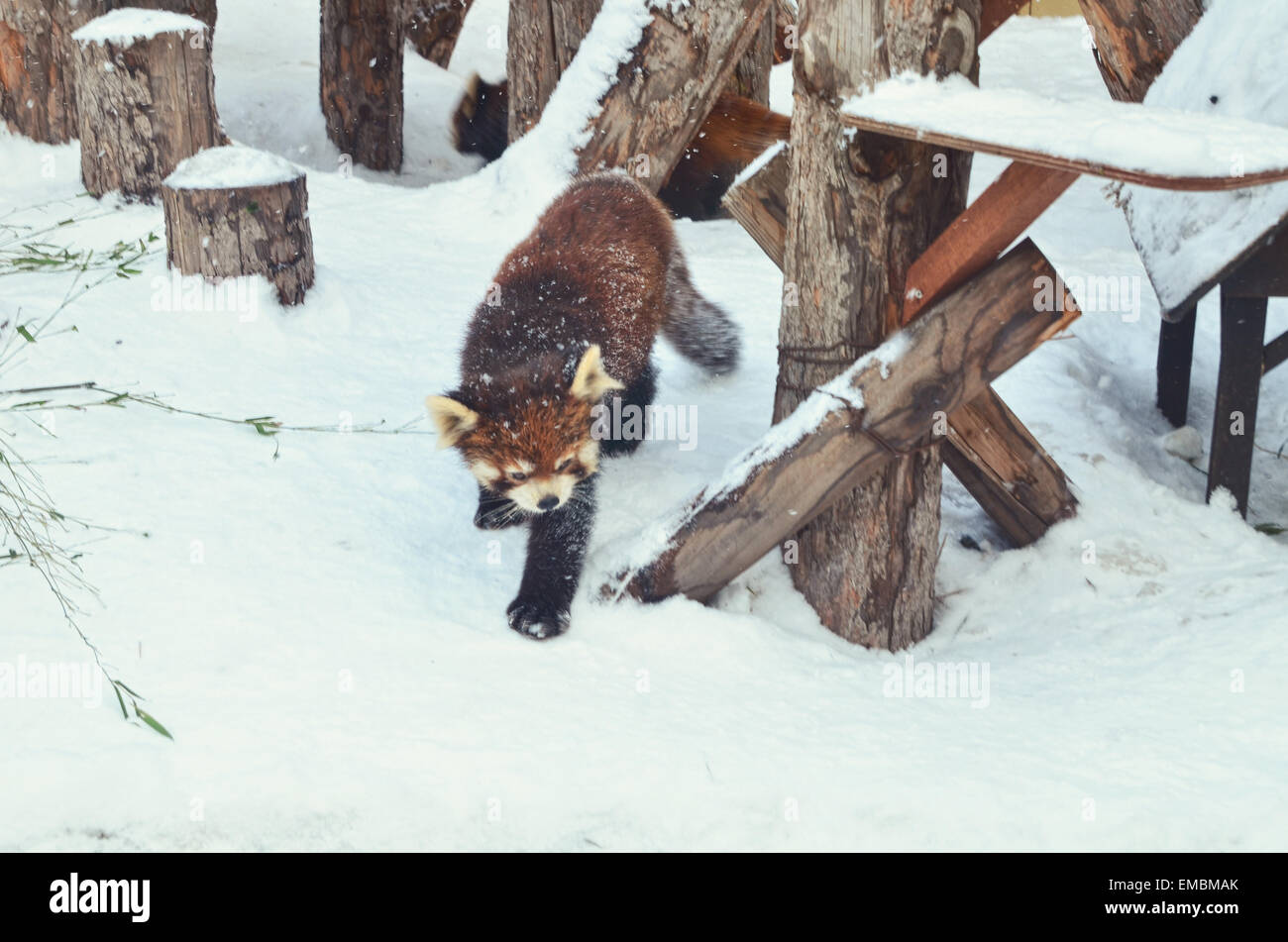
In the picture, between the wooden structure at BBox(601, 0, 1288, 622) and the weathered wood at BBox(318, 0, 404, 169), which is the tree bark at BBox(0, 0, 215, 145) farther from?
the wooden structure at BBox(601, 0, 1288, 622)

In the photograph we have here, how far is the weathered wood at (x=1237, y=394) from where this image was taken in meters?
3.77

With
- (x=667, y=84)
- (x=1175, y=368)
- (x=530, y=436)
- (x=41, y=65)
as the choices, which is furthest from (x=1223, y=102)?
(x=41, y=65)

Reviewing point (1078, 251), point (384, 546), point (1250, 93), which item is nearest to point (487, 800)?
point (384, 546)

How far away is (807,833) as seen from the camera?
262 cm

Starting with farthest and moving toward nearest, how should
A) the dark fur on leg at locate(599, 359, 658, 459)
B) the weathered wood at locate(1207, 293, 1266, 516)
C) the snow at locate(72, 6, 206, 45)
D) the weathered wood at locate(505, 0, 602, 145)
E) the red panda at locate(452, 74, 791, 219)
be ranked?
the red panda at locate(452, 74, 791, 219) < the weathered wood at locate(505, 0, 602, 145) < the snow at locate(72, 6, 206, 45) < the dark fur on leg at locate(599, 359, 658, 459) < the weathered wood at locate(1207, 293, 1266, 516)

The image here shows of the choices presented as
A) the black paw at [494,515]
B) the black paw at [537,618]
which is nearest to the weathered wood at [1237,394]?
the black paw at [537,618]

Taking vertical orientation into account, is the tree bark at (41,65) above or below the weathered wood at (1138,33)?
below

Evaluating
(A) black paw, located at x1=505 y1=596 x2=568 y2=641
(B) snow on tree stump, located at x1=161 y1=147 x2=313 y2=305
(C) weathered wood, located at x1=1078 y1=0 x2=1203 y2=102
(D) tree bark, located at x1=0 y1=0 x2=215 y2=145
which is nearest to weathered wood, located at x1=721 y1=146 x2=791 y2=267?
(A) black paw, located at x1=505 y1=596 x2=568 y2=641

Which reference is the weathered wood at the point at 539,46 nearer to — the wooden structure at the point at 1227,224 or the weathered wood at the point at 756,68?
the weathered wood at the point at 756,68

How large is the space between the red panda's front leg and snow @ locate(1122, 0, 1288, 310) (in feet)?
6.78

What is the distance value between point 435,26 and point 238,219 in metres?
5.36

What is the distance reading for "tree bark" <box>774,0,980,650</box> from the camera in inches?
115

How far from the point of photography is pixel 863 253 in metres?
3.14

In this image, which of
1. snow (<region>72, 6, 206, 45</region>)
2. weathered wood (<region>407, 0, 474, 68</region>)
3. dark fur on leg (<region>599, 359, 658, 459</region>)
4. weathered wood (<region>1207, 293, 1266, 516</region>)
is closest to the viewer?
weathered wood (<region>1207, 293, 1266, 516</region>)
